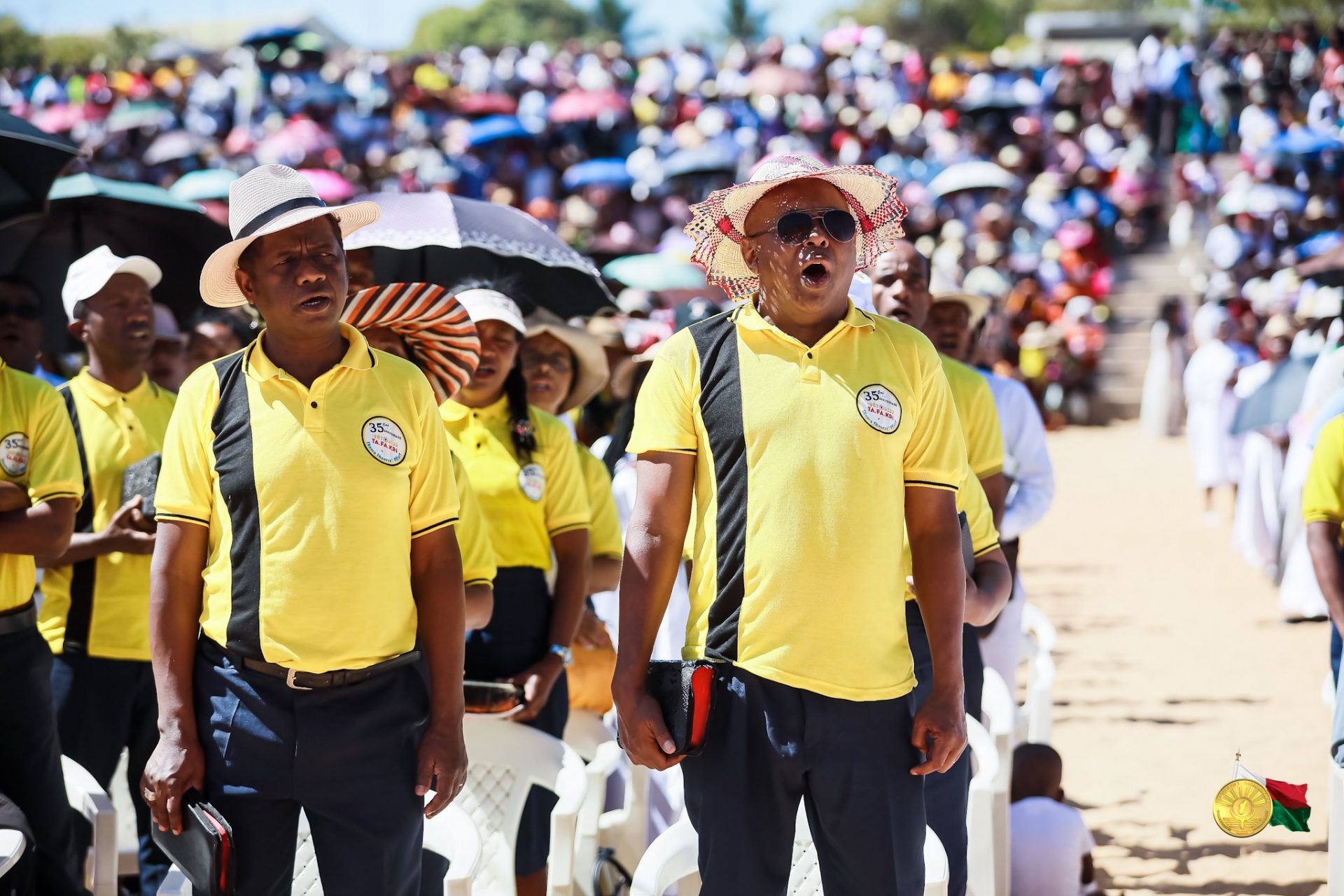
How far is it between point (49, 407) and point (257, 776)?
1.35 m

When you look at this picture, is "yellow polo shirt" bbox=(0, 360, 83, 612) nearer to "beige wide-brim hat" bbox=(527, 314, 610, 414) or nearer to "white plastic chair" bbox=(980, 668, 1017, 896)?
"beige wide-brim hat" bbox=(527, 314, 610, 414)

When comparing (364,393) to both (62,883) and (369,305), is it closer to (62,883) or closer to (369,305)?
(369,305)

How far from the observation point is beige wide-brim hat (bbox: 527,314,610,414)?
492 cm

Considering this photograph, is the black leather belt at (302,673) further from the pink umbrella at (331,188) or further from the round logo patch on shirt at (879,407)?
the pink umbrella at (331,188)

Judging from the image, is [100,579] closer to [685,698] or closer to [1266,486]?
[685,698]

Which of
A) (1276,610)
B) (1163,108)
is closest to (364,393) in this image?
(1276,610)

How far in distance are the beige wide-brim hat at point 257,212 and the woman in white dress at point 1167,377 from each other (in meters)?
17.5

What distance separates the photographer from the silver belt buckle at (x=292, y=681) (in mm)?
2760

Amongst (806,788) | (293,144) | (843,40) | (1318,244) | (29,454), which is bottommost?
(806,788)

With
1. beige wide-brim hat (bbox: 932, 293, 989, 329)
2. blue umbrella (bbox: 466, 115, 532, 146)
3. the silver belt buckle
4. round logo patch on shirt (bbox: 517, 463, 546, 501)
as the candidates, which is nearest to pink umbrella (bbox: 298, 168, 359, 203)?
blue umbrella (bbox: 466, 115, 532, 146)

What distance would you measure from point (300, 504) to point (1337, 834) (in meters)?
2.80

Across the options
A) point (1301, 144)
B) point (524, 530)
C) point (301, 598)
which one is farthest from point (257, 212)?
point (1301, 144)

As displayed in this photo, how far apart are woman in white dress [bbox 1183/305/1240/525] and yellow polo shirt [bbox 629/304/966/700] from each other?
11316 mm

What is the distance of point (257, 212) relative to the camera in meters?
2.92
